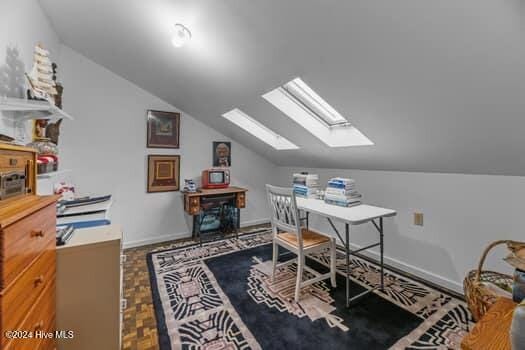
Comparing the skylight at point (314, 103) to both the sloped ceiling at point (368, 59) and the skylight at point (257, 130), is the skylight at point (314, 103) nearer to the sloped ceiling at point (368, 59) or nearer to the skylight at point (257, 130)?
the sloped ceiling at point (368, 59)

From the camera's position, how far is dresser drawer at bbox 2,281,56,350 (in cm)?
73

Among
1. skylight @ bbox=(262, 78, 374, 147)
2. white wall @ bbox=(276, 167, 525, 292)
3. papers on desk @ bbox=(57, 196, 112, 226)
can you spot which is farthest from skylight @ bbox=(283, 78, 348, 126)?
papers on desk @ bbox=(57, 196, 112, 226)

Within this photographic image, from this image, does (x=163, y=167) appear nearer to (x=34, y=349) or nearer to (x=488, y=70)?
(x=34, y=349)

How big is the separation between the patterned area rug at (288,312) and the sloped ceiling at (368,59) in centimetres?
120

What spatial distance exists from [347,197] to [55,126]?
2895mm

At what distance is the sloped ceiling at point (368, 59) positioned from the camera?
99 centimetres

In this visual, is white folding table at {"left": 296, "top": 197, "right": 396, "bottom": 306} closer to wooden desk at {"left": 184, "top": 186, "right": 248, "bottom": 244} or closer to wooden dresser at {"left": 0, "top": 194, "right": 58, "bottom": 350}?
wooden desk at {"left": 184, "top": 186, "right": 248, "bottom": 244}

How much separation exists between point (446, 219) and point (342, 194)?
3.18ft

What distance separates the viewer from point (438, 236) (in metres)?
2.11

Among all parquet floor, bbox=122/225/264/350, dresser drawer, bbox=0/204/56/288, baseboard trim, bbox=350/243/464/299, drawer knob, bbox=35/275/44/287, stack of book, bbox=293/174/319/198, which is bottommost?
parquet floor, bbox=122/225/264/350

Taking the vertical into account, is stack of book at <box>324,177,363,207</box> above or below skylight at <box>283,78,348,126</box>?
below

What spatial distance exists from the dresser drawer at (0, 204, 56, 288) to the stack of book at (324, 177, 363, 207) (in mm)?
2118

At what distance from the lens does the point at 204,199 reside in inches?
123

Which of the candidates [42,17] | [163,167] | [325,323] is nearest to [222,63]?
[42,17]
